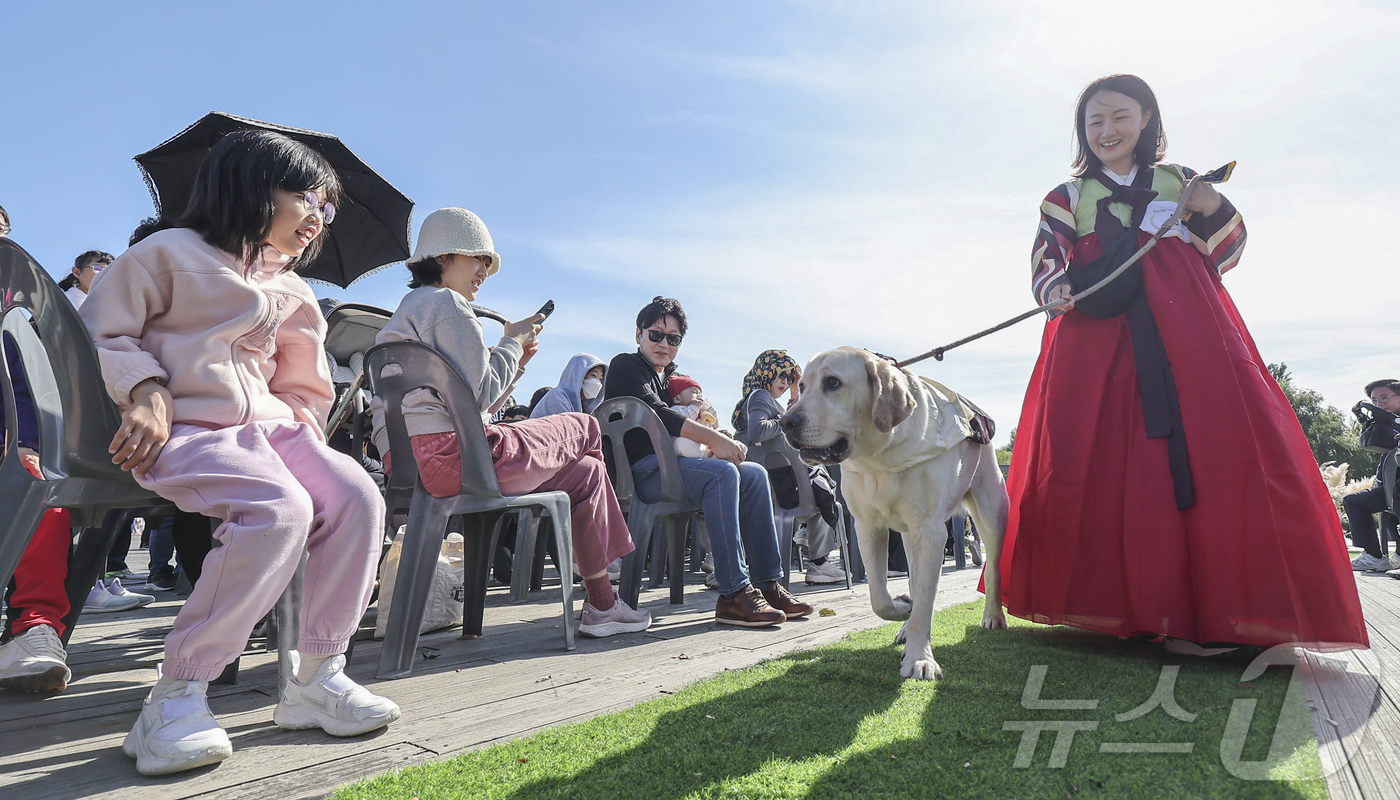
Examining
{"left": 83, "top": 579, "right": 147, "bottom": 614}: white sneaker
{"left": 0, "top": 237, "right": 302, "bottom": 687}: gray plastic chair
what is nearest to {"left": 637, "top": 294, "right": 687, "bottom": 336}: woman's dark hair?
{"left": 0, "top": 237, "right": 302, "bottom": 687}: gray plastic chair

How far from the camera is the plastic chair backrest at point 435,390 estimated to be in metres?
2.82

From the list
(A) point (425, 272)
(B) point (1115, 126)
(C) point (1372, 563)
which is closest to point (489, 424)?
(A) point (425, 272)

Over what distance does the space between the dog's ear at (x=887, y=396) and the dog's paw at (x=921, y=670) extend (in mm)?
885

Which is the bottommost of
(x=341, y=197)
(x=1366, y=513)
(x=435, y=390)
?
(x=1366, y=513)

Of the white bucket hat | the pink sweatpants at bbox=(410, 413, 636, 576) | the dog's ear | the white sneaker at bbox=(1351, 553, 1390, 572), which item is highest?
the white bucket hat

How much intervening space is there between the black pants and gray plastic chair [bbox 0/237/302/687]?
1220 cm

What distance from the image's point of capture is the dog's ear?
116 inches

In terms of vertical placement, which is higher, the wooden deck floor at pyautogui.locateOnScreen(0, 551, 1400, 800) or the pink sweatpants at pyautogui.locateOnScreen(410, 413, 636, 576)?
the pink sweatpants at pyautogui.locateOnScreen(410, 413, 636, 576)

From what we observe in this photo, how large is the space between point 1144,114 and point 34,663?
4.90 m

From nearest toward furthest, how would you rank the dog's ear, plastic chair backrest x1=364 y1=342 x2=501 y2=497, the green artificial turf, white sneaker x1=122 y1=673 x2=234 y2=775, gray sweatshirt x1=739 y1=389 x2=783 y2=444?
the green artificial turf < white sneaker x1=122 y1=673 x2=234 y2=775 < plastic chair backrest x1=364 y1=342 x2=501 y2=497 < the dog's ear < gray sweatshirt x1=739 y1=389 x2=783 y2=444

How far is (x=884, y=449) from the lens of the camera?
301 cm

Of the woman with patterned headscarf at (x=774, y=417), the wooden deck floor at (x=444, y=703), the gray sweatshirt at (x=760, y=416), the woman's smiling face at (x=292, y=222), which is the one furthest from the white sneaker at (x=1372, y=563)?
the woman's smiling face at (x=292, y=222)

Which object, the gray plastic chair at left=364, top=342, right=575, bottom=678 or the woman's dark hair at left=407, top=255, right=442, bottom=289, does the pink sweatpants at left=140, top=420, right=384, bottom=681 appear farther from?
the woman's dark hair at left=407, top=255, right=442, bottom=289

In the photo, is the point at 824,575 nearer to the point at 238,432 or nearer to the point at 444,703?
the point at 444,703
